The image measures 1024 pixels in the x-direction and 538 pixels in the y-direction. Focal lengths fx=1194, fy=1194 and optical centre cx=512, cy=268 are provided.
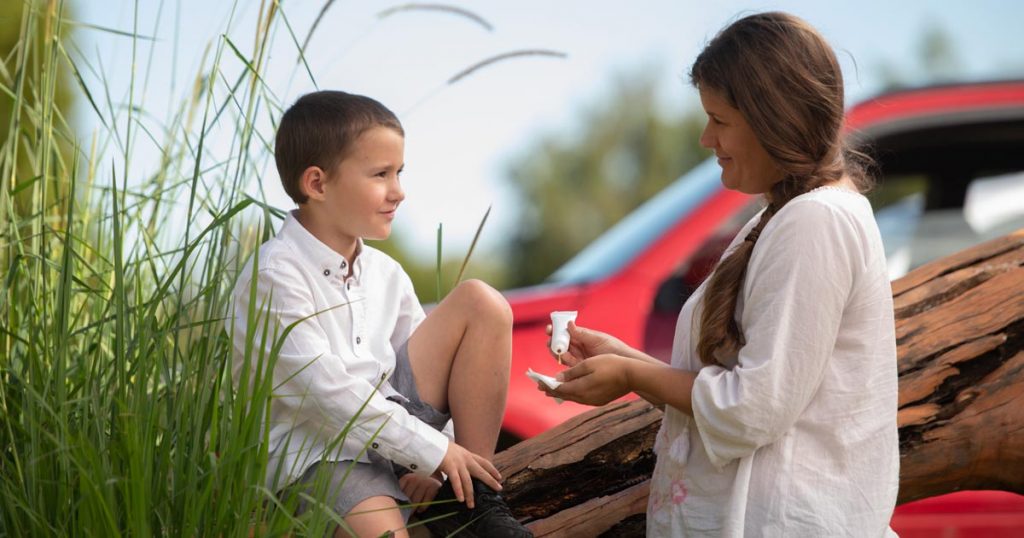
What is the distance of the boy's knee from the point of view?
2.41 m

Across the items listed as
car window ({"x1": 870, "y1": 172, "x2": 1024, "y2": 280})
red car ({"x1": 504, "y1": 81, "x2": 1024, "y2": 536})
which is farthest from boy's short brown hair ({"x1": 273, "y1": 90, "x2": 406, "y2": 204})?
car window ({"x1": 870, "y1": 172, "x2": 1024, "y2": 280})

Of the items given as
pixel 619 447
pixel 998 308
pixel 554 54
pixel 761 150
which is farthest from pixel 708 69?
pixel 998 308

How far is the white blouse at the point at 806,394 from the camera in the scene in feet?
6.47

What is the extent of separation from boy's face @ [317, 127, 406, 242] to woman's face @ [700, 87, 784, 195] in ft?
2.14

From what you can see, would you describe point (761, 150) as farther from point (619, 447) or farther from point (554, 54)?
point (619, 447)

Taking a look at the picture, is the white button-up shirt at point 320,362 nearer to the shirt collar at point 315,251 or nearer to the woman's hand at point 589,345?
the shirt collar at point 315,251

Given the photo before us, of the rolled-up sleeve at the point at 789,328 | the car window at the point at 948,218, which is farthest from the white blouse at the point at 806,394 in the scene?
the car window at the point at 948,218

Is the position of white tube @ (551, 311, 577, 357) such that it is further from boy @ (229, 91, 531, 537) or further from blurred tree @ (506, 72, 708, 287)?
blurred tree @ (506, 72, 708, 287)

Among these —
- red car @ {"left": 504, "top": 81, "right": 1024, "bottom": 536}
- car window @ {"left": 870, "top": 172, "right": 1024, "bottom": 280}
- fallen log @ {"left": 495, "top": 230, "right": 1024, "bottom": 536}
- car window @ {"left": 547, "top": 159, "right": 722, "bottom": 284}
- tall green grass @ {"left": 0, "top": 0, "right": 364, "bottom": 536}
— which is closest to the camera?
tall green grass @ {"left": 0, "top": 0, "right": 364, "bottom": 536}

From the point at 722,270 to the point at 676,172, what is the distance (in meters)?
39.6

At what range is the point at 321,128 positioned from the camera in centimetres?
243

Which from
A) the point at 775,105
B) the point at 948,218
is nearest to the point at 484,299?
the point at 775,105

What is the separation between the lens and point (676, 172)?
41.2 meters

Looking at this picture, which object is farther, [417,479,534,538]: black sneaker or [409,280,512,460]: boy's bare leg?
[409,280,512,460]: boy's bare leg
